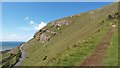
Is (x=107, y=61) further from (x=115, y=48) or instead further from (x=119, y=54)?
(x=115, y=48)

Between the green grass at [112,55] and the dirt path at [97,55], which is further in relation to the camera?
the dirt path at [97,55]

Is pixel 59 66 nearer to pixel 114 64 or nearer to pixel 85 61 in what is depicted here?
pixel 85 61

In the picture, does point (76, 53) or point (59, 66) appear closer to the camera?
point (59, 66)

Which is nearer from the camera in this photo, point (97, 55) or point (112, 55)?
point (112, 55)

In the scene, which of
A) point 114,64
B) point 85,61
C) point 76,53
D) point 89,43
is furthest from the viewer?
point 89,43

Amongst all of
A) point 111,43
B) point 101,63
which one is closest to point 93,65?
point 101,63

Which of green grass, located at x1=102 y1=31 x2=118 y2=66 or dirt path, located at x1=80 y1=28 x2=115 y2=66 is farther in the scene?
dirt path, located at x1=80 y1=28 x2=115 y2=66

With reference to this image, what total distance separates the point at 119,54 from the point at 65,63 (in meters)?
8.48

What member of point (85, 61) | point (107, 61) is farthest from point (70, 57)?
point (107, 61)

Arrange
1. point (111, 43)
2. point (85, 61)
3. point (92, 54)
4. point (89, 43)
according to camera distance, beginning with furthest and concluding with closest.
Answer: point (89, 43) < point (111, 43) < point (92, 54) < point (85, 61)

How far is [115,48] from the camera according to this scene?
44969 mm

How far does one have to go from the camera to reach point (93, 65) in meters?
36.0

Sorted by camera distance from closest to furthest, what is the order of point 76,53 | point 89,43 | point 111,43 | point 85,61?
point 85,61
point 76,53
point 111,43
point 89,43

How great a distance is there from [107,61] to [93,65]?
2.43m
